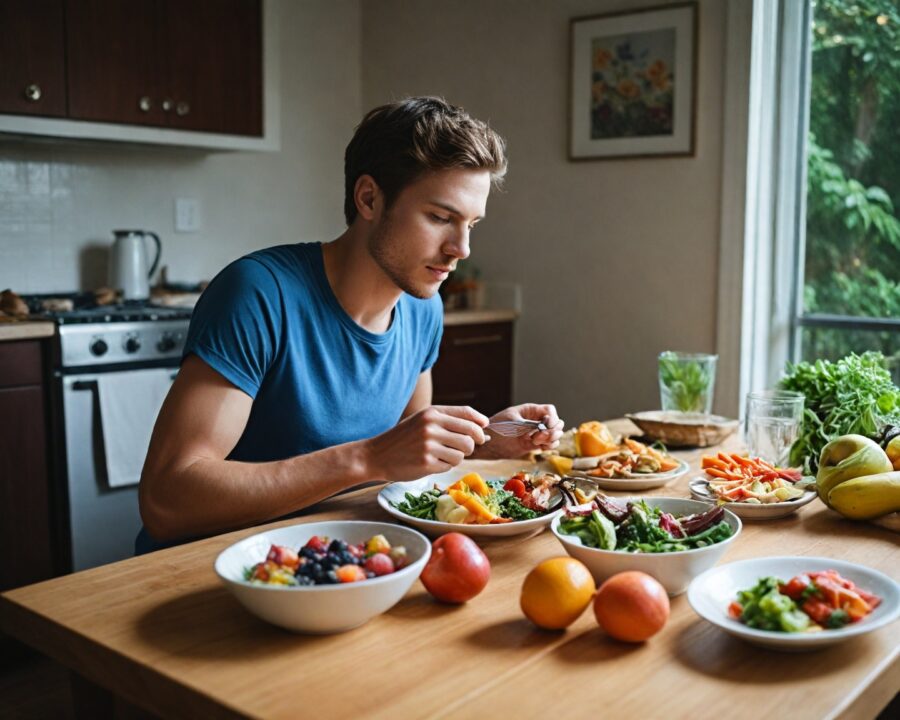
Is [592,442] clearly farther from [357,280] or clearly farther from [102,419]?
[102,419]

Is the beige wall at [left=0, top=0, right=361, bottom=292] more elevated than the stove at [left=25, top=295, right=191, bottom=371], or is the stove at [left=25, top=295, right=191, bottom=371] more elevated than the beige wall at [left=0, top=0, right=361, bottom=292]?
the beige wall at [left=0, top=0, right=361, bottom=292]

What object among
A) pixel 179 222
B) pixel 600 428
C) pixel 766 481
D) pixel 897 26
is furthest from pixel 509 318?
pixel 766 481

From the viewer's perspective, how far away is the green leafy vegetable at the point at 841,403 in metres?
1.69

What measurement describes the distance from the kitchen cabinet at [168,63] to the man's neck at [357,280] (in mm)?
1688

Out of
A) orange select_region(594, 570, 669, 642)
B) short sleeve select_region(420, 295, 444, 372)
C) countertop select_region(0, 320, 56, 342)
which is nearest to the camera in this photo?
orange select_region(594, 570, 669, 642)

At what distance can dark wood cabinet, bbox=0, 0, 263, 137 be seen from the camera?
288cm

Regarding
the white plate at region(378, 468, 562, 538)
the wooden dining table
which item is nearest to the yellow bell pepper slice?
the white plate at region(378, 468, 562, 538)

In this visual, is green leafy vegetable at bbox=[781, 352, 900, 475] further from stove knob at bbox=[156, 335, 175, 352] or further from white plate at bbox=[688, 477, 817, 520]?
stove knob at bbox=[156, 335, 175, 352]

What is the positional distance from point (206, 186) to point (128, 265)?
592 millimetres

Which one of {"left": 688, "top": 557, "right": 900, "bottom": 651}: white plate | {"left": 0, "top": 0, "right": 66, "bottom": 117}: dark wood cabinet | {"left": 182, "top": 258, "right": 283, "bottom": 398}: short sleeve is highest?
{"left": 0, "top": 0, "right": 66, "bottom": 117}: dark wood cabinet

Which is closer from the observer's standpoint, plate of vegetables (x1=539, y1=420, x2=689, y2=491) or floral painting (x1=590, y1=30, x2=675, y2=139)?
plate of vegetables (x1=539, y1=420, x2=689, y2=491)

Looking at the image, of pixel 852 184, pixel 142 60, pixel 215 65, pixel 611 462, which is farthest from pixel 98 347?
pixel 852 184

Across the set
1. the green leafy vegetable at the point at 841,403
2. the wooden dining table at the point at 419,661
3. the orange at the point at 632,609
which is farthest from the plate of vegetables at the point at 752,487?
the orange at the point at 632,609

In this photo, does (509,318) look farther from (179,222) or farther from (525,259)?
(179,222)
